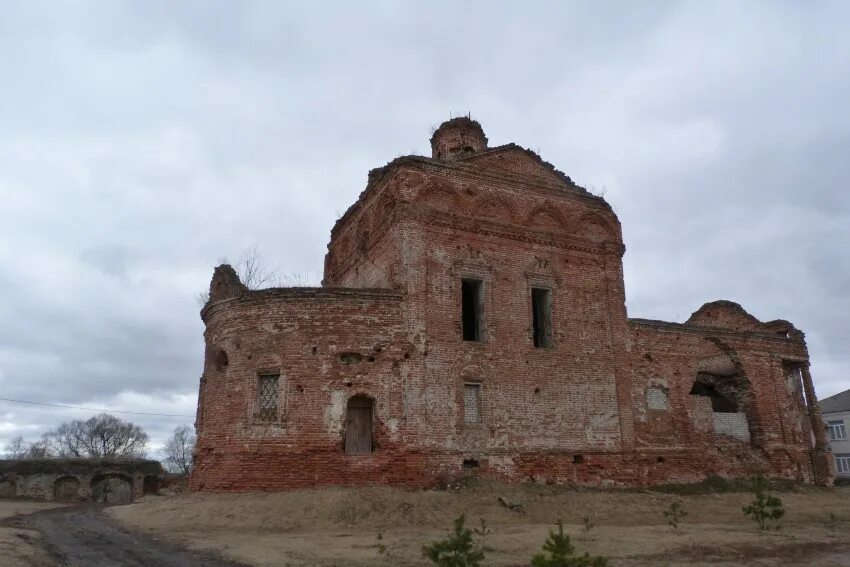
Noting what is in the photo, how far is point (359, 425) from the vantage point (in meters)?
15.0

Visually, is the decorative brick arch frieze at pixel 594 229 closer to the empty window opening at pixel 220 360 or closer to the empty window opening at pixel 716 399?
the empty window opening at pixel 716 399

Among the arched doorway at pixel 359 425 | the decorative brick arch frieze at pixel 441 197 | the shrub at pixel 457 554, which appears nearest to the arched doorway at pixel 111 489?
the arched doorway at pixel 359 425

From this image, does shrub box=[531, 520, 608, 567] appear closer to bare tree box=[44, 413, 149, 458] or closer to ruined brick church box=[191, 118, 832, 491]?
ruined brick church box=[191, 118, 832, 491]

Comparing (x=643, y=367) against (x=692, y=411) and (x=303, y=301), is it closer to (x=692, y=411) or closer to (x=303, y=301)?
(x=692, y=411)

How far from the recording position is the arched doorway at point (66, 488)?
26.9 metres

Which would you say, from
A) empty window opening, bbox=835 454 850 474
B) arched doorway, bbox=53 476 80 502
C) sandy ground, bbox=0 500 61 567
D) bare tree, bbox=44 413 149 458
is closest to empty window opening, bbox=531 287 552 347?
sandy ground, bbox=0 500 61 567

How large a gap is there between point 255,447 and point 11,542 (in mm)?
4782

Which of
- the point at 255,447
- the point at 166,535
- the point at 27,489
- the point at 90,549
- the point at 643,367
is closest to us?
the point at 90,549

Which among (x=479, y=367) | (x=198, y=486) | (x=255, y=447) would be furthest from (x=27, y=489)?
(x=479, y=367)

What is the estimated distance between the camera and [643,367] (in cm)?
1820

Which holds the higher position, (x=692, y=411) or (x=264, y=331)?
(x=264, y=331)

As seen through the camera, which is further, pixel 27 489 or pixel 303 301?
pixel 27 489

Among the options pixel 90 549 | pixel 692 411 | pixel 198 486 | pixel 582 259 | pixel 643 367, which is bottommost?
pixel 90 549

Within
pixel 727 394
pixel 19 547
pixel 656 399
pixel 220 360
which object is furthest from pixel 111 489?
pixel 727 394
